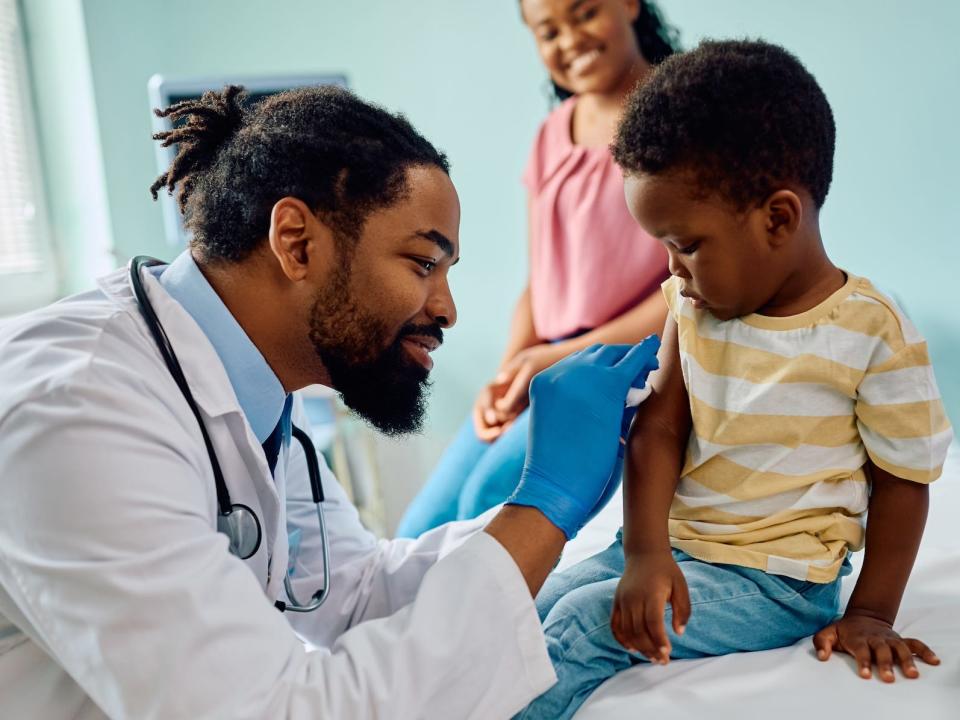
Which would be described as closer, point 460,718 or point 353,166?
point 460,718

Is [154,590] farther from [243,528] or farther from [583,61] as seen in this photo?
[583,61]

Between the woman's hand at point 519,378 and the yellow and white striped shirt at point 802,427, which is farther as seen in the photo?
the woman's hand at point 519,378

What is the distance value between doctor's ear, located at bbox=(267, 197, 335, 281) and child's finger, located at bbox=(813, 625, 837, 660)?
Answer: 0.73 metres

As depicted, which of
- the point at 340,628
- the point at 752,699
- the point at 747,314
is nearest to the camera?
the point at 752,699

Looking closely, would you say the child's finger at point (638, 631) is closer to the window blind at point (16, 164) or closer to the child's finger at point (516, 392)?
the child's finger at point (516, 392)

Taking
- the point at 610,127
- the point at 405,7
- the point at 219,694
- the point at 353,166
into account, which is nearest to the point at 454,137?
the point at 405,7

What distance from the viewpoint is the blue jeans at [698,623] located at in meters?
1.05

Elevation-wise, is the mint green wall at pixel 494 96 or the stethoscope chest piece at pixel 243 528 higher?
the mint green wall at pixel 494 96

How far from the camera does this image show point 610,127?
2.13 m

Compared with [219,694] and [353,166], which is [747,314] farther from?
[219,694]

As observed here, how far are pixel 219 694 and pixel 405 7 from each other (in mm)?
2775

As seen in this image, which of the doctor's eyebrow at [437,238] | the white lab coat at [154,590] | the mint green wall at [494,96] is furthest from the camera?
the mint green wall at [494,96]

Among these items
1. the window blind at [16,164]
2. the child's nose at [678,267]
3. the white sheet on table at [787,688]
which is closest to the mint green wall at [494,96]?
the window blind at [16,164]

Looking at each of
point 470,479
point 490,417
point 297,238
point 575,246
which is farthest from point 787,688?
point 575,246
